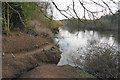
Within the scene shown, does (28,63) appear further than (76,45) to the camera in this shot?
No

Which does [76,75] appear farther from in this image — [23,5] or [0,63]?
[23,5]

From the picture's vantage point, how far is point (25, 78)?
15.0ft

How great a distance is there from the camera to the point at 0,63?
5059 millimetres

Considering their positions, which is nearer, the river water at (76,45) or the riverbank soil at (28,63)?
the riverbank soil at (28,63)

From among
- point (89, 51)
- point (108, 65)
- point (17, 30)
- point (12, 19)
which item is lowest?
point (108, 65)

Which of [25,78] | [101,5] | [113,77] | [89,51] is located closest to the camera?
[101,5]

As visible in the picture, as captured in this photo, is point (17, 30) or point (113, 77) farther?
point (17, 30)

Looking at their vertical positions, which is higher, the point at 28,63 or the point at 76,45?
the point at 76,45

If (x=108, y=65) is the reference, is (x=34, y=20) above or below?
above

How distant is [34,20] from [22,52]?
18.6ft

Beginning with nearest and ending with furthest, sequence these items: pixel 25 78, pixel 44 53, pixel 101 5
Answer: pixel 101 5 → pixel 25 78 → pixel 44 53

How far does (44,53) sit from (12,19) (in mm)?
3683

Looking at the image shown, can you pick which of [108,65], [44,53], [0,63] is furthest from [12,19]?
[108,65]

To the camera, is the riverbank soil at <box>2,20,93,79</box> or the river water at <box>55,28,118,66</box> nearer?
the riverbank soil at <box>2,20,93,79</box>
